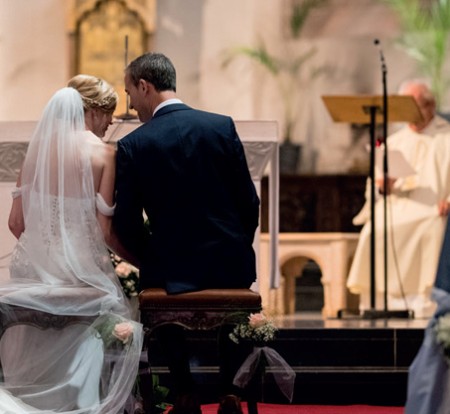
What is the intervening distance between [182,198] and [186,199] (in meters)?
0.02

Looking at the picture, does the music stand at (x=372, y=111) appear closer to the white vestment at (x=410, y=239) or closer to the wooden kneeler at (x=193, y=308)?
the white vestment at (x=410, y=239)

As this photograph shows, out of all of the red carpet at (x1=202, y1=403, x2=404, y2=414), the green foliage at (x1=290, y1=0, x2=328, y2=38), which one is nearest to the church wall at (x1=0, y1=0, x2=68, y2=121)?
the green foliage at (x1=290, y1=0, x2=328, y2=38)

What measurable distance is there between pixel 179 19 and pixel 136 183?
9109 mm

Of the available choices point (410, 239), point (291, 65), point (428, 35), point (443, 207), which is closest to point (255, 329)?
point (443, 207)

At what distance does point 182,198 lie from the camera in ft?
18.4

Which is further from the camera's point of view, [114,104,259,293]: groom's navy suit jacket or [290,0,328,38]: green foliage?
[290,0,328,38]: green foliage

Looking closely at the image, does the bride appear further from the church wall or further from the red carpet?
the church wall

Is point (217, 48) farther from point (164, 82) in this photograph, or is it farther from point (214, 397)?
point (164, 82)

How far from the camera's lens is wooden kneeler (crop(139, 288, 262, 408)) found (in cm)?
554

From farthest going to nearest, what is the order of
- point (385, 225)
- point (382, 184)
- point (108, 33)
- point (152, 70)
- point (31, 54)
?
point (31, 54)
point (108, 33)
point (382, 184)
point (385, 225)
point (152, 70)

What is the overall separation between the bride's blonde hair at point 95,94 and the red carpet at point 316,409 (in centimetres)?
209

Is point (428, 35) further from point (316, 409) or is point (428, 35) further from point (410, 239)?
point (316, 409)

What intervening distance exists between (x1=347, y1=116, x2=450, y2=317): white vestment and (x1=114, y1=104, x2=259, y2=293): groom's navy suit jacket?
591 centimetres

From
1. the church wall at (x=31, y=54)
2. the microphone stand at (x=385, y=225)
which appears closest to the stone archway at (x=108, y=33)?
the church wall at (x=31, y=54)
